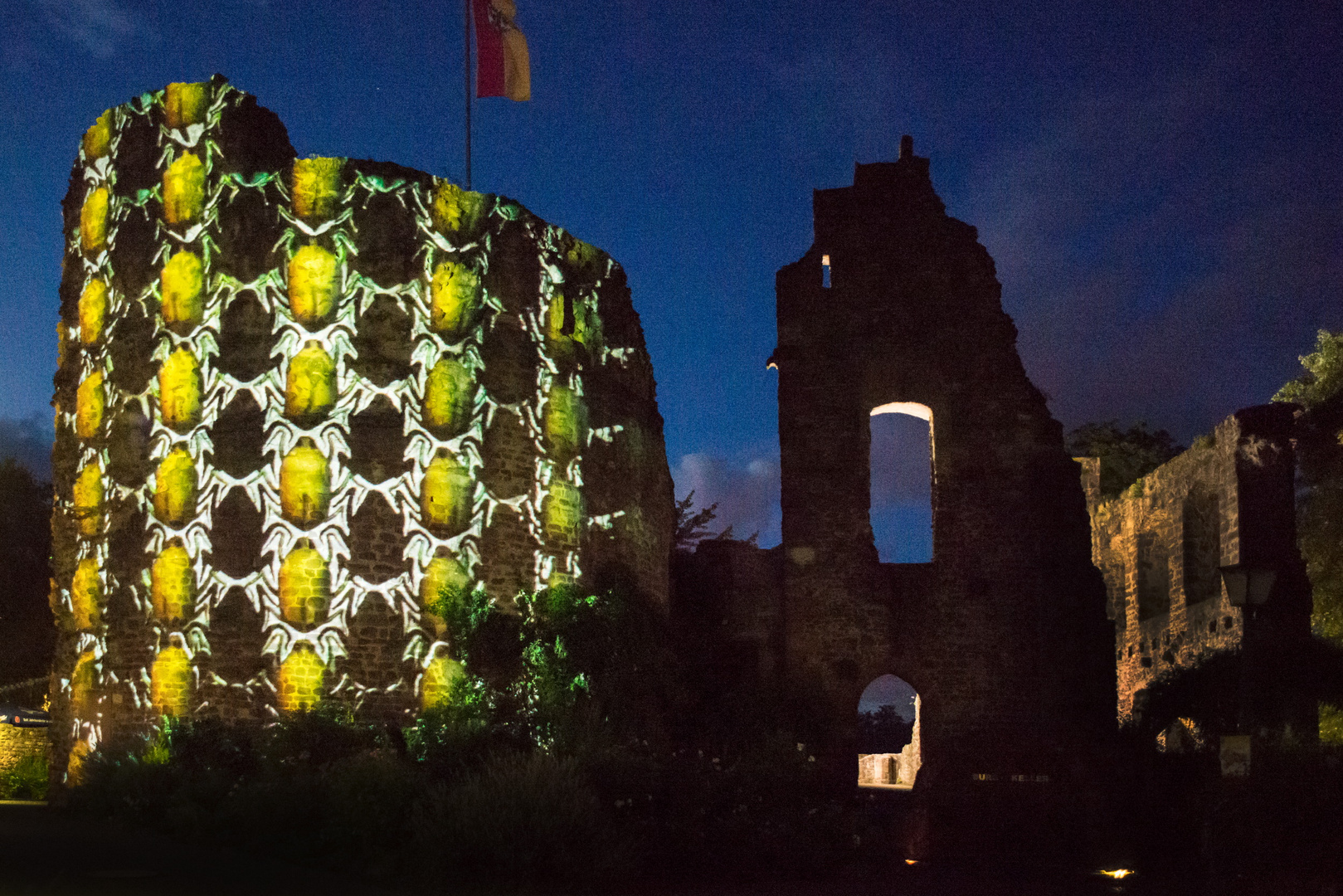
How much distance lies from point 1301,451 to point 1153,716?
949cm

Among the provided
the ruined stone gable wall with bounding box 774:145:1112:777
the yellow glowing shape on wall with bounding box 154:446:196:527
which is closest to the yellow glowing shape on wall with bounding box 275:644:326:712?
the yellow glowing shape on wall with bounding box 154:446:196:527

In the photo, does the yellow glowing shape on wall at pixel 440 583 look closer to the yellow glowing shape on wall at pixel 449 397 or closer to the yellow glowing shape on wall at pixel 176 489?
the yellow glowing shape on wall at pixel 449 397

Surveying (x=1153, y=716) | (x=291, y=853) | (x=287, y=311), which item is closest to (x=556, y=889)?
(x=291, y=853)

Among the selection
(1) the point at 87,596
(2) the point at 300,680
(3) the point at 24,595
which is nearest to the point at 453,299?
(2) the point at 300,680

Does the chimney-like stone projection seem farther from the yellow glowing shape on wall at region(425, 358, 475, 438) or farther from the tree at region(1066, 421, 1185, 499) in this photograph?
the tree at region(1066, 421, 1185, 499)

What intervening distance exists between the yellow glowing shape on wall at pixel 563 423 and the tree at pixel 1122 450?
19011 millimetres

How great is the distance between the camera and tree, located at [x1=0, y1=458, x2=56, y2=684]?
79.4 ft

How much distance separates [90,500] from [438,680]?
17.1 ft

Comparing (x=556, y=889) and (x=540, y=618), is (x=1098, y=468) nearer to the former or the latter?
(x=540, y=618)

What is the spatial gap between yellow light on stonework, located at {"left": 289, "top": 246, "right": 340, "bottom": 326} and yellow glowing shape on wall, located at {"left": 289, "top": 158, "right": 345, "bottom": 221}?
476 millimetres

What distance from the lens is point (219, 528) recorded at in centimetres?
1488

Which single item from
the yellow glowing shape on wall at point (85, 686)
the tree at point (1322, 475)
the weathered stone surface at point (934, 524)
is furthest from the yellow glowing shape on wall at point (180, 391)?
the tree at point (1322, 475)

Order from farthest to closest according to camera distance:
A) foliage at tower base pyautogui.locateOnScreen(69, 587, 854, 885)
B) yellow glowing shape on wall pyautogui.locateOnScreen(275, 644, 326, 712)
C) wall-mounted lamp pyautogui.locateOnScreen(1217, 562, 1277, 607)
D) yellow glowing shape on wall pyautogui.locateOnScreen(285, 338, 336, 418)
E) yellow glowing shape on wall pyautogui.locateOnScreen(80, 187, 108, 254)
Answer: yellow glowing shape on wall pyautogui.locateOnScreen(80, 187, 108, 254), yellow glowing shape on wall pyautogui.locateOnScreen(285, 338, 336, 418), yellow glowing shape on wall pyautogui.locateOnScreen(275, 644, 326, 712), wall-mounted lamp pyautogui.locateOnScreen(1217, 562, 1277, 607), foliage at tower base pyautogui.locateOnScreen(69, 587, 854, 885)

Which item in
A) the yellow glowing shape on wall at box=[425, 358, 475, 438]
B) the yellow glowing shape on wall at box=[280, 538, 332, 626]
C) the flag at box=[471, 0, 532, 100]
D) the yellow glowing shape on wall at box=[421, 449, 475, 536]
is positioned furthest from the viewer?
the flag at box=[471, 0, 532, 100]
